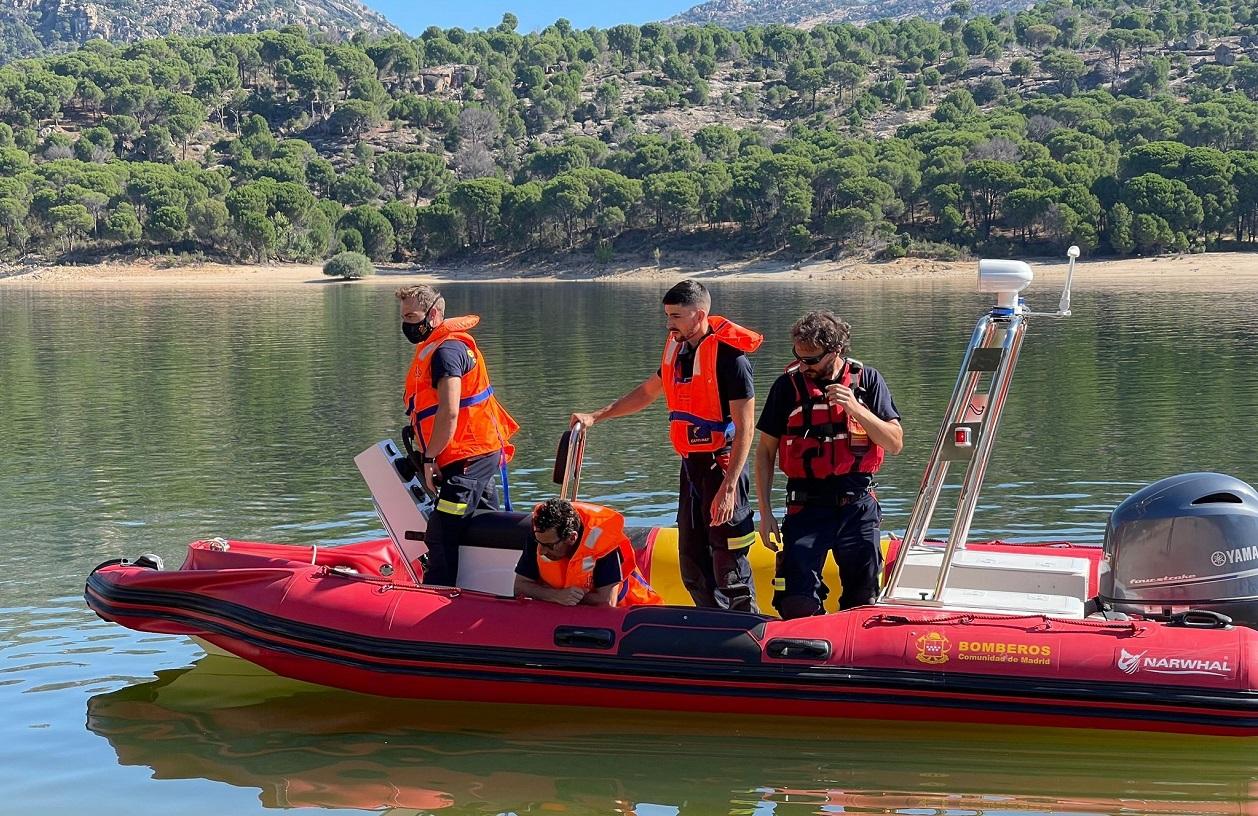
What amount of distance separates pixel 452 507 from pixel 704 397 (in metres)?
1.36

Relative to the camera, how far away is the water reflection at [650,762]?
19.0ft

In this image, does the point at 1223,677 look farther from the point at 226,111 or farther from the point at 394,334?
the point at 226,111

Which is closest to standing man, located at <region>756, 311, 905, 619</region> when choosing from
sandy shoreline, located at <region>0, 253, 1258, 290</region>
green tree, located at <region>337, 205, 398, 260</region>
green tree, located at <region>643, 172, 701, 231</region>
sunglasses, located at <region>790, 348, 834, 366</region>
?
sunglasses, located at <region>790, 348, 834, 366</region>

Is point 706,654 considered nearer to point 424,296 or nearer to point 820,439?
point 820,439

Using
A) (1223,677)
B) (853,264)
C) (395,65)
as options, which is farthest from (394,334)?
(395,65)

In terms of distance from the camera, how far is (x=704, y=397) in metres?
6.30

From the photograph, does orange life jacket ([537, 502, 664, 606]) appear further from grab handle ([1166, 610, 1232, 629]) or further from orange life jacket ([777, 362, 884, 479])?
grab handle ([1166, 610, 1232, 629])

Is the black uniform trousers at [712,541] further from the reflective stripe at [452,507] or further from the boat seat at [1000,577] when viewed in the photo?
the reflective stripe at [452,507]

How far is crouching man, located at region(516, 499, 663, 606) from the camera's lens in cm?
633

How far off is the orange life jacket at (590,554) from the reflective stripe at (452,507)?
0.47 metres

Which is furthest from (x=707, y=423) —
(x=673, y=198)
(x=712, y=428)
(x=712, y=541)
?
(x=673, y=198)

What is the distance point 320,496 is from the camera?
12.0m

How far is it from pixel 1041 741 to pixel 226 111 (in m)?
107

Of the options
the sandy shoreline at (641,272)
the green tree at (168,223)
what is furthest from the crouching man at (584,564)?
the green tree at (168,223)
